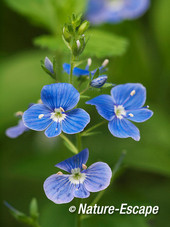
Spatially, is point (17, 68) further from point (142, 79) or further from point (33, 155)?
point (142, 79)

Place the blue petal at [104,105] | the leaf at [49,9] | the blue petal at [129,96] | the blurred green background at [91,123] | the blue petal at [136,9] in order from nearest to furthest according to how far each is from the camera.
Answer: the blue petal at [104,105] → the blue petal at [129,96] → the blurred green background at [91,123] → the leaf at [49,9] → the blue petal at [136,9]

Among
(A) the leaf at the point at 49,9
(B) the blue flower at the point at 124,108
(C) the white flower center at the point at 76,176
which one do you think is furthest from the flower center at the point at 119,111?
(A) the leaf at the point at 49,9

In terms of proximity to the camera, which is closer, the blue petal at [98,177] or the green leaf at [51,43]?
the blue petal at [98,177]

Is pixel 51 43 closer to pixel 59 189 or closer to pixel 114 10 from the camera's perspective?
pixel 59 189

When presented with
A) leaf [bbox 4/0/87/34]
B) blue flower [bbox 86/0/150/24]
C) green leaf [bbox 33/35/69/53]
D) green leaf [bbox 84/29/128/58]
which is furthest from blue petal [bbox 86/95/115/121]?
blue flower [bbox 86/0/150/24]

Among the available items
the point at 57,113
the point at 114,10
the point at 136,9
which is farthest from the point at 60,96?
the point at 114,10

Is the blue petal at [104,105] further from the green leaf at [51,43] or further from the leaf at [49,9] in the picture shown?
the leaf at [49,9]

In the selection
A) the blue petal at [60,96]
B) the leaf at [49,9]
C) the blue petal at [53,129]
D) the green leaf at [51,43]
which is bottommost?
the blue petal at [53,129]
